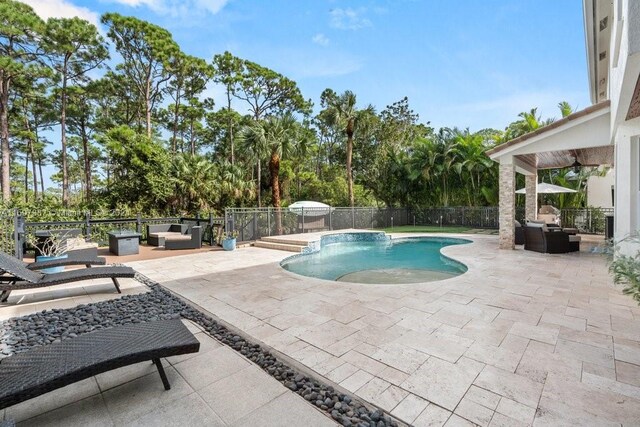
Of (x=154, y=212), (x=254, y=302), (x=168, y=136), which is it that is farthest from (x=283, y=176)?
(x=254, y=302)

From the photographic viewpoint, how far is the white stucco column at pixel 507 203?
10062mm

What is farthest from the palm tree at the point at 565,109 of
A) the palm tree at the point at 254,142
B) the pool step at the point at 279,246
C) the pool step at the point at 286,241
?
the palm tree at the point at 254,142

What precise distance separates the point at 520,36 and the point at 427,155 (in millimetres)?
9646

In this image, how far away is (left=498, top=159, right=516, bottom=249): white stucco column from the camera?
1006cm

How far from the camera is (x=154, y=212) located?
16.7 metres

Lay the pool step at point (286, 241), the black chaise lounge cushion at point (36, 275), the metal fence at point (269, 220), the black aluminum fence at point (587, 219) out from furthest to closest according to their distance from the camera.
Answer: the black aluminum fence at point (587, 219)
the pool step at point (286, 241)
the metal fence at point (269, 220)
the black chaise lounge cushion at point (36, 275)

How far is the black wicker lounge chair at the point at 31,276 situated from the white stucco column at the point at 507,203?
1056 centimetres

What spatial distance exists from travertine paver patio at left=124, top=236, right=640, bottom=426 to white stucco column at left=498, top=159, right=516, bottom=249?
3663 mm

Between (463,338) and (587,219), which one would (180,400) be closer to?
(463,338)

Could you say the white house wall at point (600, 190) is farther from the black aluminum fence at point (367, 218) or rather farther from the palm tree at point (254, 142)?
the palm tree at point (254, 142)

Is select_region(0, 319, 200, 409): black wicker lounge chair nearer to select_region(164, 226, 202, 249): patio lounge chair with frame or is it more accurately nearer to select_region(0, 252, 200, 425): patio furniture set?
select_region(0, 252, 200, 425): patio furniture set

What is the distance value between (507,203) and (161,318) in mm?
10383

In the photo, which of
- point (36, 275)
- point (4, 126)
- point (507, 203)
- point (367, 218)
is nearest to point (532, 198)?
point (507, 203)

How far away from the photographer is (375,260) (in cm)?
1032
